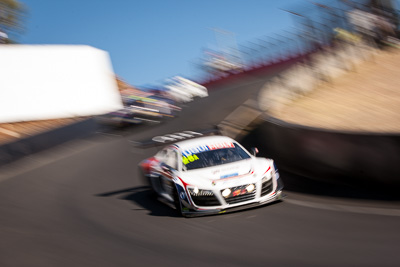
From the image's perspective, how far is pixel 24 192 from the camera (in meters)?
15.0

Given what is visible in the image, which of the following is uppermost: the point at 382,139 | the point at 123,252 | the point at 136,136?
the point at 382,139

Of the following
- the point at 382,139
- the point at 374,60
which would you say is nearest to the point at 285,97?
the point at 374,60

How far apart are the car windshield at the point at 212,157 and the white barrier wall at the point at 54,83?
65.2 ft

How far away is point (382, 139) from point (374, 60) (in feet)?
47.5

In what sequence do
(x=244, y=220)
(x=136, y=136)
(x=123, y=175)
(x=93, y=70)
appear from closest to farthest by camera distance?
(x=244, y=220)
(x=123, y=175)
(x=136, y=136)
(x=93, y=70)

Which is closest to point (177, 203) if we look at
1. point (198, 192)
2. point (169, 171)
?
point (198, 192)

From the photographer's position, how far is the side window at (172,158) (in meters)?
10.8

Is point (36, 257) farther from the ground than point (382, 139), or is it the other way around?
point (382, 139)

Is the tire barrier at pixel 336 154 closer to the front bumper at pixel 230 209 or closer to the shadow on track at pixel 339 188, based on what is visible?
the shadow on track at pixel 339 188

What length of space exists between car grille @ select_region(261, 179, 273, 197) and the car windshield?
0.97m

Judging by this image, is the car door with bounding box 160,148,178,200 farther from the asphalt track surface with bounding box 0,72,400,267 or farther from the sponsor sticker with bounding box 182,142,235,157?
the asphalt track surface with bounding box 0,72,400,267

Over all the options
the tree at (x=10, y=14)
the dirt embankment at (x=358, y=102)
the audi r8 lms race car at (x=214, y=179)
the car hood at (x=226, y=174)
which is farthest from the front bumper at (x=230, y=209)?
the tree at (x=10, y=14)

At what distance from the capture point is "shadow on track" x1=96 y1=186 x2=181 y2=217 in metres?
10.7

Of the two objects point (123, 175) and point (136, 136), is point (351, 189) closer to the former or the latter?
point (123, 175)
